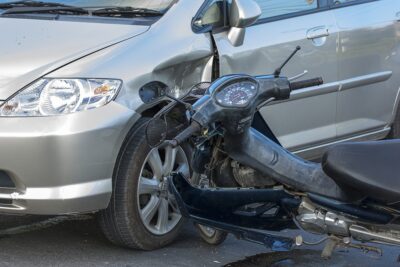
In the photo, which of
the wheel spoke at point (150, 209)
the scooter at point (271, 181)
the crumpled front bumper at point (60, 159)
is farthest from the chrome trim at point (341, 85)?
the crumpled front bumper at point (60, 159)

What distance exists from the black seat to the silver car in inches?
24.3

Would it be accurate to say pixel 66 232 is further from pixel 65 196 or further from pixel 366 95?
pixel 366 95

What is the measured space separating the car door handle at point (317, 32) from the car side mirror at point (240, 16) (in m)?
0.74

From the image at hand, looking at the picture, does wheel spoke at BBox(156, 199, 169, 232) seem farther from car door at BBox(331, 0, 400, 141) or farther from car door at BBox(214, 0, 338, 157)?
car door at BBox(331, 0, 400, 141)

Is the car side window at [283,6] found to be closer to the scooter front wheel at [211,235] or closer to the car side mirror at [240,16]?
the car side mirror at [240,16]

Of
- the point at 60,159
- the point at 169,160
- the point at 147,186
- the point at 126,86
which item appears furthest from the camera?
the point at 169,160

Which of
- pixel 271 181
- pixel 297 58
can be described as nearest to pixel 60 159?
pixel 271 181

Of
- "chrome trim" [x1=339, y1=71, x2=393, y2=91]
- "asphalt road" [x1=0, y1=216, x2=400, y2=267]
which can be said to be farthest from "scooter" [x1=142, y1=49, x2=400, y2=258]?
"chrome trim" [x1=339, y1=71, x2=393, y2=91]

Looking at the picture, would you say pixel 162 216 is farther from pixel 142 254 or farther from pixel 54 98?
pixel 54 98

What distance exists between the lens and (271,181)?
343 cm

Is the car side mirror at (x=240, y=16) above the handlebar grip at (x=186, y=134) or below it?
above

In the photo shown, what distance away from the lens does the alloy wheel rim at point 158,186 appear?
13.3 feet

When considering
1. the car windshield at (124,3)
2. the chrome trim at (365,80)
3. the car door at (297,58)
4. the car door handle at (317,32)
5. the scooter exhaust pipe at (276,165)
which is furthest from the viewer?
the chrome trim at (365,80)

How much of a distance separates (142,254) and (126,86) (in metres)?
1.07
